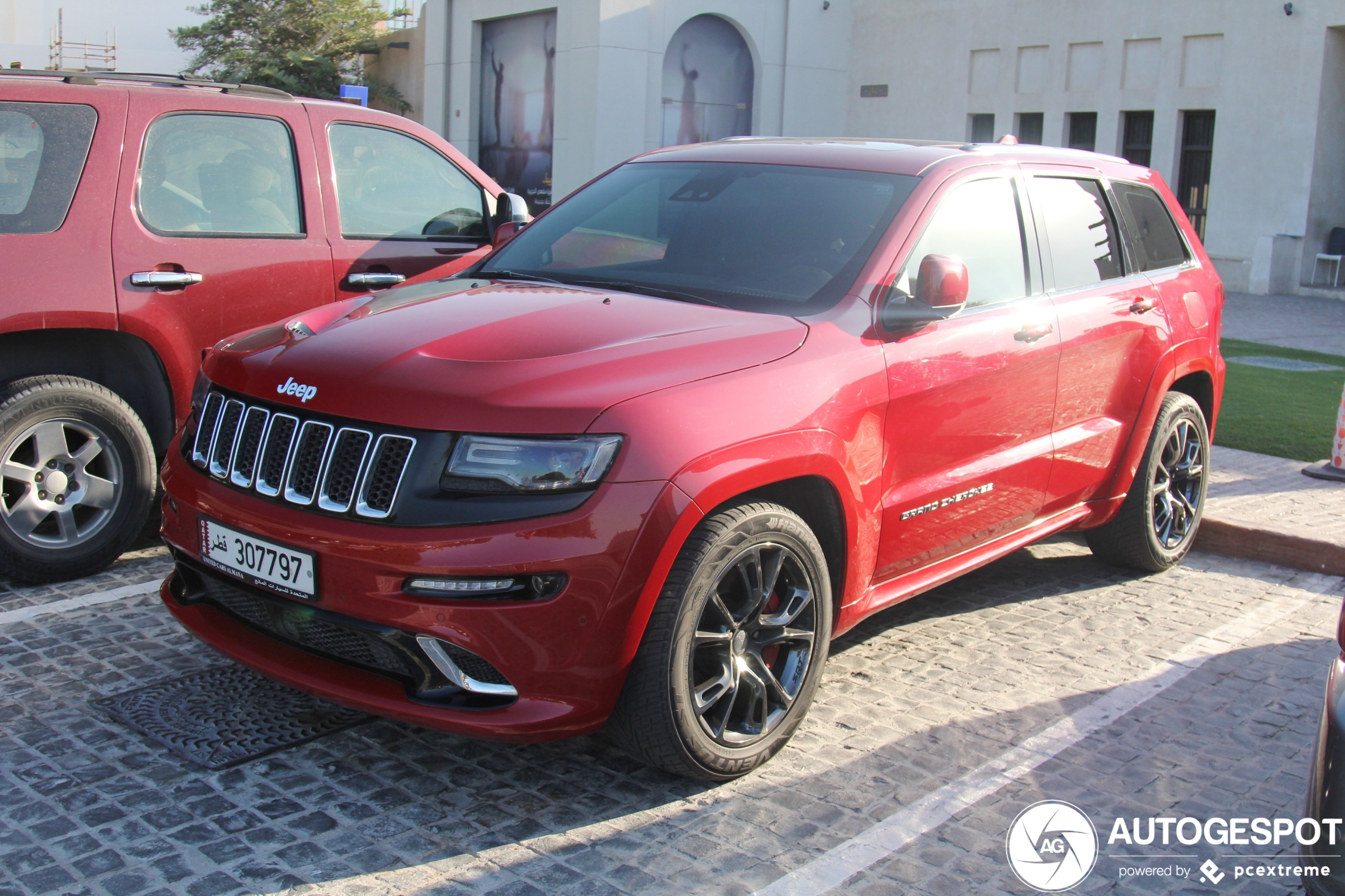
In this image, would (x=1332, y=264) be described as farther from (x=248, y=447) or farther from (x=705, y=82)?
(x=248, y=447)

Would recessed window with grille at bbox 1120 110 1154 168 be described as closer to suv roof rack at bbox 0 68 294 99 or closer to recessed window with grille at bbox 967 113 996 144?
recessed window with grille at bbox 967 113 996 144

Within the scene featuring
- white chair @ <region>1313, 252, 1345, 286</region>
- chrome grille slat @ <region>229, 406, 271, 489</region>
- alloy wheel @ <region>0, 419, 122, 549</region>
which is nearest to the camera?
chrome grille slat @ <region>229, 406, 271, 489</region>

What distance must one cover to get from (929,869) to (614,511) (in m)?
1.26

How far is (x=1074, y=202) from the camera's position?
5293 millimetres

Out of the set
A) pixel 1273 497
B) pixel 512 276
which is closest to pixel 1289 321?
pixel 1273 497

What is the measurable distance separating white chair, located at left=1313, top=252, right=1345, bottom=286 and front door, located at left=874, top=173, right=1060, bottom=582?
21091mm

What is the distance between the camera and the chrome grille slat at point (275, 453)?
11.4 ft

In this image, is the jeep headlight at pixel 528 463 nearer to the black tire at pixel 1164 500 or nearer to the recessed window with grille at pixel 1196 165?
the black tire at pixel 1164 500

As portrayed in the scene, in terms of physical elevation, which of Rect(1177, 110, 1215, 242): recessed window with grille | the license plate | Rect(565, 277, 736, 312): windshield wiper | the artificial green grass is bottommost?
the artificial green grass

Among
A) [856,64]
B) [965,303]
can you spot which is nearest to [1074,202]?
[965,303]

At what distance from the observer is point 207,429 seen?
3799 millimetres

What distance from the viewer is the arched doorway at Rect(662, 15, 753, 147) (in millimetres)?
29109

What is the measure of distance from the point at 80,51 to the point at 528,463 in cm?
5652

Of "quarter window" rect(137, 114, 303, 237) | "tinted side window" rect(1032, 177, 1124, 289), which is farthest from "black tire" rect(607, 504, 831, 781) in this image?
"quarter window" rect(137, 114, 303, 237)
